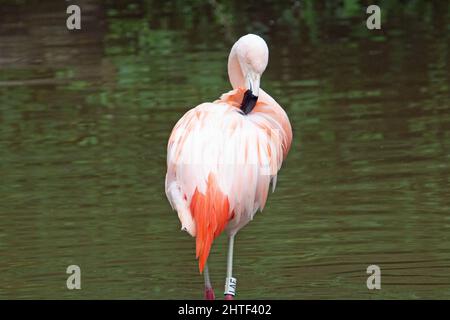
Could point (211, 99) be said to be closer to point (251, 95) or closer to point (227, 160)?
point (251, 95)

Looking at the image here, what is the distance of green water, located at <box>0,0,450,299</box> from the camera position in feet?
21.5

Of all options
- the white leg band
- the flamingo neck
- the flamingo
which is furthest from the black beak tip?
the white leg band

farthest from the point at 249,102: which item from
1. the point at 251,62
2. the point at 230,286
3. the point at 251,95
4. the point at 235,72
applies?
the point at 230,286

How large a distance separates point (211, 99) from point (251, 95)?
4566 millimetres

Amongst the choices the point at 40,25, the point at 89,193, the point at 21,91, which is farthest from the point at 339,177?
the point at 40,25

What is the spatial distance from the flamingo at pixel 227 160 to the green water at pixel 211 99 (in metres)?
0.53

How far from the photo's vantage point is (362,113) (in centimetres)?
1008

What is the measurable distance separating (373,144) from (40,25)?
22.8ft

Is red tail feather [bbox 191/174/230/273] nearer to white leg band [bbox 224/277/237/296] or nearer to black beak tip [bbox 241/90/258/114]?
white leg band [bbox 224/277/237/296]

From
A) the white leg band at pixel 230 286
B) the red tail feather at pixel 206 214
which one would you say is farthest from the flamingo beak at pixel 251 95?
the white leg band at pixel 230 286

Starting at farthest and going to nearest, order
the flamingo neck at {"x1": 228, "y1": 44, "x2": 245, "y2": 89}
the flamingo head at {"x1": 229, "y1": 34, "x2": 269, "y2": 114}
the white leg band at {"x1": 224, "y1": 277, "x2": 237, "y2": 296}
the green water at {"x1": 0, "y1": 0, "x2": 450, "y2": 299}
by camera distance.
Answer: the green water at {"x1": 0, "y1": 0, "x2": 450, "y2": 299}, the flamingo neck at {"x1": 228, "y1": 44, "x2": 245, "y2": 89}, the flamingo head at {"x1": 229, "y1": 34, "x2": 269, "y2": 114}, the white leg band at {"x1": 224, "y1": 277, "x2": 237, "y2": 296}

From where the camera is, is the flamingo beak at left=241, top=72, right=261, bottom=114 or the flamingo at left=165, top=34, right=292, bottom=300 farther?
the flamingo beak at left=241, top=72, right=261, bottom=114

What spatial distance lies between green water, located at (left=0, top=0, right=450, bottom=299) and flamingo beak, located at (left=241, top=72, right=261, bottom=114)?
91cm

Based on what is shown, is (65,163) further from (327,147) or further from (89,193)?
(327,147)
